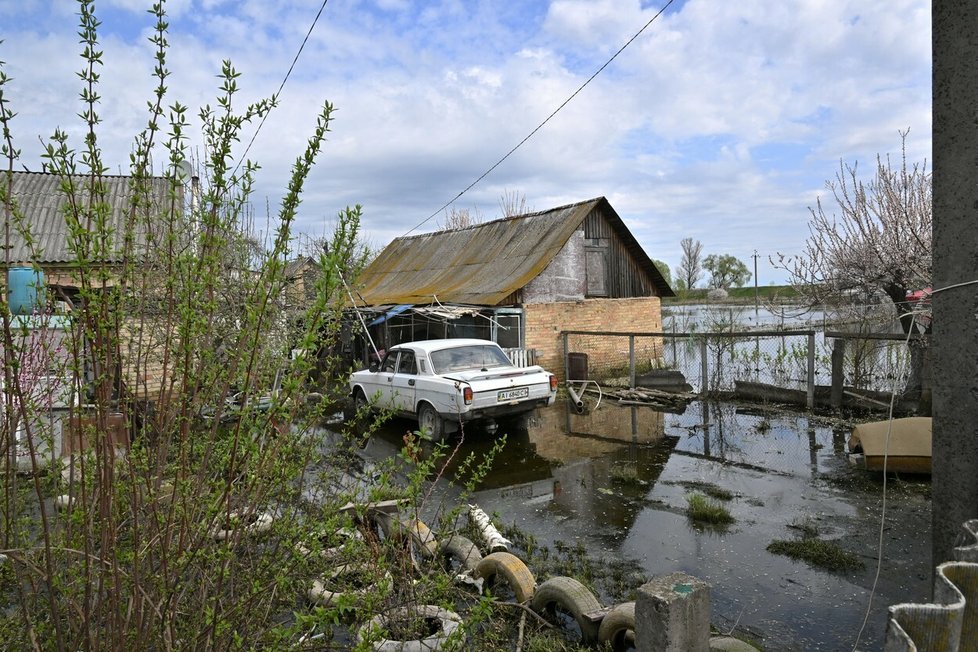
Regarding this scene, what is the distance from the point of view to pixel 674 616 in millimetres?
2719

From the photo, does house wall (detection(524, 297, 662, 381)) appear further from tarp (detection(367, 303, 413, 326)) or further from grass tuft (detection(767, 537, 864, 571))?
grass tuft (detection(767, 537, 864, 571))

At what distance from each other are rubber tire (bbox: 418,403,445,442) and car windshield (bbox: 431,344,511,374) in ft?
2.07

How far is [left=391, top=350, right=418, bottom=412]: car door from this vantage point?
10.3 metres

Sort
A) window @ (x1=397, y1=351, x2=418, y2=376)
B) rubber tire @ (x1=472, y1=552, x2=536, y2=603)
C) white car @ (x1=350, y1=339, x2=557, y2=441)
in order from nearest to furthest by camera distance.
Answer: rubber tire @ (x1=472, y1=552, x2=536, y2=603)
white car @ (x1=350, y1=339, x2=557, y2=441)
window @ (x1=397, y1=351, x2=418, y2=376)

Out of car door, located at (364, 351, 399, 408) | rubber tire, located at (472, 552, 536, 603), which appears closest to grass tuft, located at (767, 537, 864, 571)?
rubber tire, located at (472, 552, 536, 603)

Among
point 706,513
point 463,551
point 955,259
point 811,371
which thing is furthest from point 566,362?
point 955,259

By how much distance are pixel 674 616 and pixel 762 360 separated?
11863 millimetres

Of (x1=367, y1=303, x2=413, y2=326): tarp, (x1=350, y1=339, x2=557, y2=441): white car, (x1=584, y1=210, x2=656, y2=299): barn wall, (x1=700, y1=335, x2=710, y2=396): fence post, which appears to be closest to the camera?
(x1=350, y1=339, x2=557, y2=441): white car

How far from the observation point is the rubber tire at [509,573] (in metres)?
4.39

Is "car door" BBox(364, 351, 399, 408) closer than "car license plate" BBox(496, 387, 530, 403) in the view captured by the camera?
No

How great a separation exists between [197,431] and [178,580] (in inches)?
34.8

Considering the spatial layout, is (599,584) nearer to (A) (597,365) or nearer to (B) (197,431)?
(B) (197,431)

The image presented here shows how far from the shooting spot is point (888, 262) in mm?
12469

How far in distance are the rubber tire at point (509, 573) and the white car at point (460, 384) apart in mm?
4446
